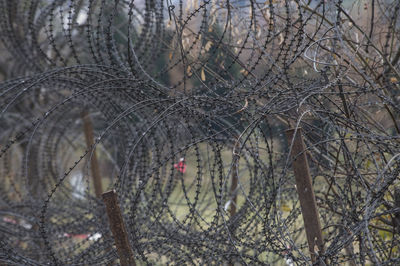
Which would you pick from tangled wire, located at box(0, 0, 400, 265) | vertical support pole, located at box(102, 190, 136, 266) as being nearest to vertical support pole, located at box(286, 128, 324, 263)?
tangled wire, located at box(0, 0, 400, 265)

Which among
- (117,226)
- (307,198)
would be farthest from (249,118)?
(117,226)

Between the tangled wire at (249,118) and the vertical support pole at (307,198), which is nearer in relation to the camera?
the tangled wire at (249,118)

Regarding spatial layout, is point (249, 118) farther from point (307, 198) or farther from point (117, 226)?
point (117, 226)

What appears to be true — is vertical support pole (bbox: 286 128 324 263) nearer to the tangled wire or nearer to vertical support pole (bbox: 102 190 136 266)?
the tangled wire

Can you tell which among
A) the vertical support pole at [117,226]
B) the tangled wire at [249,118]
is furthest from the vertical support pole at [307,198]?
the vertical support pole at [117,226]

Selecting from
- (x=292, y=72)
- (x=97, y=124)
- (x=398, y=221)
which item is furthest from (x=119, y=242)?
(x=97, y=124)

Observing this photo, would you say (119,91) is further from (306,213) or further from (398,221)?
(398,221)

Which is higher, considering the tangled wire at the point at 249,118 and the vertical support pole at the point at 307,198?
the tangled wire at the point at 249,118

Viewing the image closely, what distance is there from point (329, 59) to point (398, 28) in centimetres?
81

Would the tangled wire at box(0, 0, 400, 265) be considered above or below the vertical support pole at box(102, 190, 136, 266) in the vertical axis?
above

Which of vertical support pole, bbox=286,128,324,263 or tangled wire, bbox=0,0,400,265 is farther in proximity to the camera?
vertical support pole, bbox=286,128,324,263

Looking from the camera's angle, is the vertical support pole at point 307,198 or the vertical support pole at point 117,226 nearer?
the vertical support pole at point 117,226

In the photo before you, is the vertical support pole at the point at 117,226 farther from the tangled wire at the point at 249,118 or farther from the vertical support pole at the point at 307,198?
the vertical support pole at the point at 307,198

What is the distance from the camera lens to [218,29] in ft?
15.8
